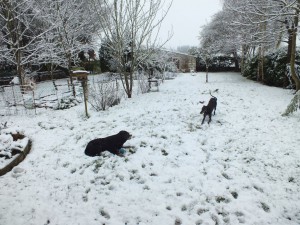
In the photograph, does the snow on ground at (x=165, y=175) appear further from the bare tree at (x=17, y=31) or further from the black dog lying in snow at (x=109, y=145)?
the bare tree at (x=17, y=31)

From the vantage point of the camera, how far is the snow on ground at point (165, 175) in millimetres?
3693

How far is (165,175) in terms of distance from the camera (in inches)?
180

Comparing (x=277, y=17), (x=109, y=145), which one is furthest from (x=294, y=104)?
(x=109, y=145)

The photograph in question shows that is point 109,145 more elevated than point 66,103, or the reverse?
point 66,103

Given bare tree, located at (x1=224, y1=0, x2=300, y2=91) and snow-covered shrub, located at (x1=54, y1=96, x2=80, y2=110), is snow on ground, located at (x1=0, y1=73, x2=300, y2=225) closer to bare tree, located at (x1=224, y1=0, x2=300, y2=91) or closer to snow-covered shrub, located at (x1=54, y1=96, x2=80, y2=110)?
snow-covered shrub, located at (x1=54, y1=96, x2=80, y2=110)

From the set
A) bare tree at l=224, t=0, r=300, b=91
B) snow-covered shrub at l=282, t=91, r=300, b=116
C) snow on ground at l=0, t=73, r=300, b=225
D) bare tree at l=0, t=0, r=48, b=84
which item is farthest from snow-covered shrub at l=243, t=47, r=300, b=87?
bare tree at l=0, t=0, r=48, b=84

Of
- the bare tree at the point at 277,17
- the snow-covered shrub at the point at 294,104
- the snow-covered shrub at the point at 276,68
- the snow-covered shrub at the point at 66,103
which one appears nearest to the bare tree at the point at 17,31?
the snow-covered shrub at the point at 66,103

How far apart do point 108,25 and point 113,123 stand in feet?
18.7

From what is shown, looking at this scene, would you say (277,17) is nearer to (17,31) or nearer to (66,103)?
(66,103)

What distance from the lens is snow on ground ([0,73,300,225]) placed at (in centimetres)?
369

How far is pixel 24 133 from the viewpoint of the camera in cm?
720

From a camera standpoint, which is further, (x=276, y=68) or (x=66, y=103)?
(x=276, y=68)

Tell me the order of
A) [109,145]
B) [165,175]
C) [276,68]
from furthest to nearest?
[276,68] < [109,145] < [165,175]

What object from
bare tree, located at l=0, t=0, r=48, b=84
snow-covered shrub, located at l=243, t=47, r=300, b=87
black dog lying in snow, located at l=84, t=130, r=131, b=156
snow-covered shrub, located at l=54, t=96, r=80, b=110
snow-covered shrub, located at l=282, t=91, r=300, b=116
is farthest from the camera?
snow-covered shrub, located at l=243, t=47, r=300, b=87
